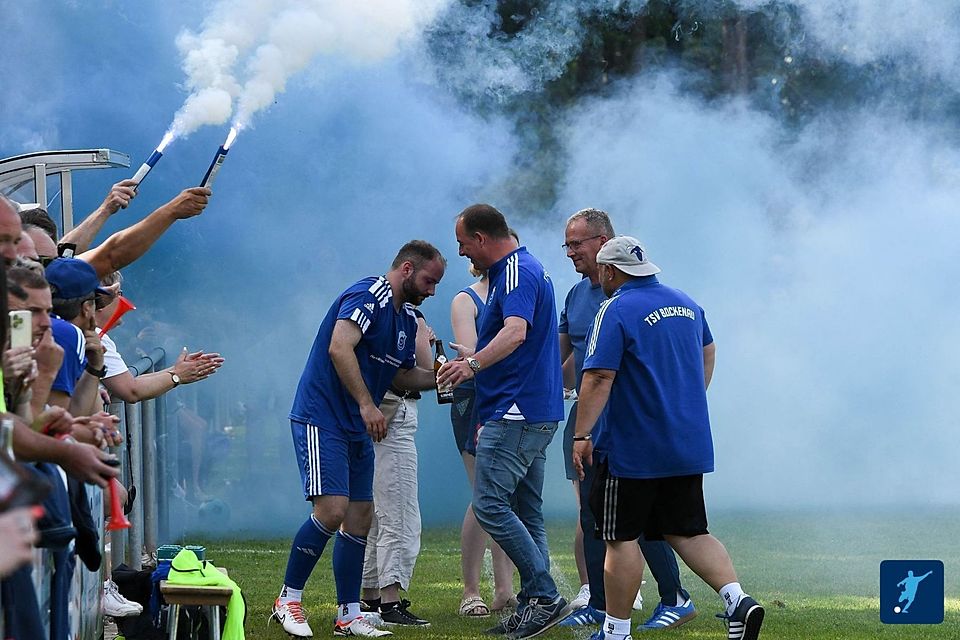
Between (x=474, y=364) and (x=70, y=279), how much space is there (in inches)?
70.6

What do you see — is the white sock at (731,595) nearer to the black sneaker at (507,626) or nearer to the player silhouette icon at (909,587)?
the black sneaker at (507,626)

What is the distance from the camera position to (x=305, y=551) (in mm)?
5551

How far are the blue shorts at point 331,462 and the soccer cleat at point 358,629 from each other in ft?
1.57

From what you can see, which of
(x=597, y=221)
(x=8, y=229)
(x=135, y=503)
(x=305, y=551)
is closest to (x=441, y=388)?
(x=305, y=551)

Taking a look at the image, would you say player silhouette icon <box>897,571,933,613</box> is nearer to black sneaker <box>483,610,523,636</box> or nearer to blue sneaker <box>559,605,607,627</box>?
blue sneaker <box>559,605,607,627</box>

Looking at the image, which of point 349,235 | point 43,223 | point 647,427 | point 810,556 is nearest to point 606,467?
point 647,427

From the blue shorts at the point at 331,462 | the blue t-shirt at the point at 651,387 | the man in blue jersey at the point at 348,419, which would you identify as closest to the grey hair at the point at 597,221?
the man in blue jersey at the point at 348,419

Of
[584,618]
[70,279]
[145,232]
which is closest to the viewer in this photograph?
[70,279]

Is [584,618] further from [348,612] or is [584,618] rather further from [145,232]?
[145,232]

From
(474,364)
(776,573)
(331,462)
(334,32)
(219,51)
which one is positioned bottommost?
(776,573)

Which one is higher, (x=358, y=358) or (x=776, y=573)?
(x=358, y=358)

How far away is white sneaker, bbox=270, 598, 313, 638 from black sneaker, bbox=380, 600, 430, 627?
501mm

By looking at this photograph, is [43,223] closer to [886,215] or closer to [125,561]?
[125,561]

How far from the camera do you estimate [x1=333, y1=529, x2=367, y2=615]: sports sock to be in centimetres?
557
